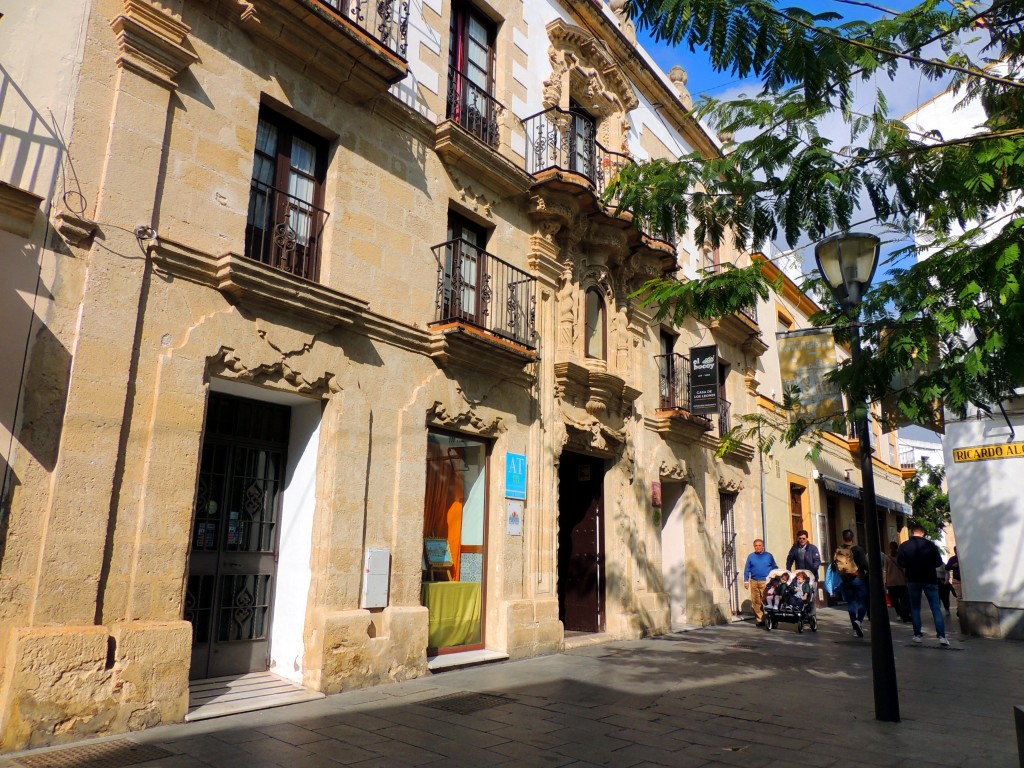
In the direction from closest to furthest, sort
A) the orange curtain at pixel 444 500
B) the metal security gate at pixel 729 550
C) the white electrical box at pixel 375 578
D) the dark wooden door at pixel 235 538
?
the dark wooden door at pixel 235 538
the white electrical box at pixel 375 578
the orange curtain at pixel 444 500
the metal security gate at pixel 729 550

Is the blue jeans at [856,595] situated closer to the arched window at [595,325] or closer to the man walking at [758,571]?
the man walking at [758,571]

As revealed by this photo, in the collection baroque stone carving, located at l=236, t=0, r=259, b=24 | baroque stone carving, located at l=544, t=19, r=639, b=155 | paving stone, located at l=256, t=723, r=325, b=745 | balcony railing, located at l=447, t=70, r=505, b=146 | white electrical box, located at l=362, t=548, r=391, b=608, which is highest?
baroque stone carving, located at l=544, t=19, r=639, b=155

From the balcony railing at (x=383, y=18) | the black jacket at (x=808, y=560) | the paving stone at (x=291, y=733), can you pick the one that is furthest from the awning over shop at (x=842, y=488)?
the paving stone at (x=291, y=733)

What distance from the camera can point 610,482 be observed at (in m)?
12.4

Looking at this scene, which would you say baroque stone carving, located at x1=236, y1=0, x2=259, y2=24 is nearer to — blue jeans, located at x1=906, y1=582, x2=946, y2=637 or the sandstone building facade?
the sandstone building facade

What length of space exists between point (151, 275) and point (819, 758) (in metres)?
6.36

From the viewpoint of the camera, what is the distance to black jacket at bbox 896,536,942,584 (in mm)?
11109

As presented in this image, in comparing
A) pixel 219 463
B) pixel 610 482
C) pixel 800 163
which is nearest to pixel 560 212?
pixel 610 482

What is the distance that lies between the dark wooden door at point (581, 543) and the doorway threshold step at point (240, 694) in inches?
233

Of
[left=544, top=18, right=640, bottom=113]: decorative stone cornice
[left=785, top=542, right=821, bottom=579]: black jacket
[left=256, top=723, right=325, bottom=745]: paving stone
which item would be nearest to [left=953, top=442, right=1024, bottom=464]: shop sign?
[left=785, top=542, right=821, bottom=579]: black jacket

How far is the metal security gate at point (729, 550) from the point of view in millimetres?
16391

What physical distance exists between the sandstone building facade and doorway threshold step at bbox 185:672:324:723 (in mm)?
138

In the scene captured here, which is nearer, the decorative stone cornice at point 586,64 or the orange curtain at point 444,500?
the orange curtain at point 444,500

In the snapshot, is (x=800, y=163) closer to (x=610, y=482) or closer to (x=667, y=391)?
(x=610, y=482)
